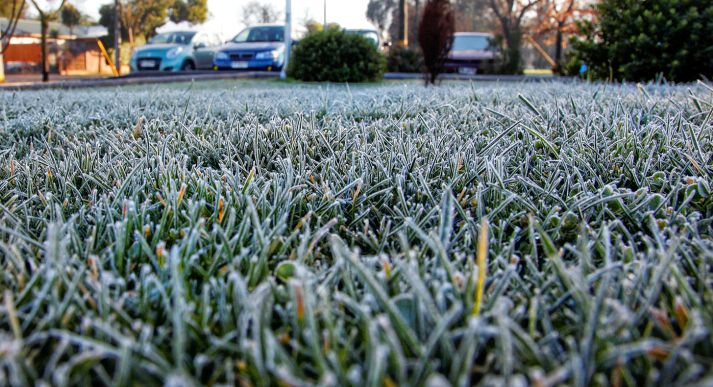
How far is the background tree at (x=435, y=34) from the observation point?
988 centimetres

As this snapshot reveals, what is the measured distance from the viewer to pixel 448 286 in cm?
88

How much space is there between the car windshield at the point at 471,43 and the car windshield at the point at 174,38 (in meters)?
8.84

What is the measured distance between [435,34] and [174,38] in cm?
1147

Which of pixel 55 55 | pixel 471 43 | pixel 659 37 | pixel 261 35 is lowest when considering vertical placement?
pixel 659 37

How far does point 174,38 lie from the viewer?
18594 millimetres

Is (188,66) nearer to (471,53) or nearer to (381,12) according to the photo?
(471,53)

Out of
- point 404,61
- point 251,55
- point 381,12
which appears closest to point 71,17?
point 381,12

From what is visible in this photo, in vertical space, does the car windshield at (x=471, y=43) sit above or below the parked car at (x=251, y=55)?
above

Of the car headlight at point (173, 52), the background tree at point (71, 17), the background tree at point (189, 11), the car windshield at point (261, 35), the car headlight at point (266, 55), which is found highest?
the background tree at point (189, 11)

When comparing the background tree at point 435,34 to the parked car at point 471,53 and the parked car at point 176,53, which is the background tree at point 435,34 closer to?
the parked car at point 471,53

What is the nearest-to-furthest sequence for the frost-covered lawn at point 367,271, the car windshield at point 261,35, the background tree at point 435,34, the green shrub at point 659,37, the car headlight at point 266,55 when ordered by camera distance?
the frost-covered lawn at point 367,271
the green shrub at point 659,37
the background tree at point 435,34
the car headlight at point 266,55
the car windshield at point 261,35

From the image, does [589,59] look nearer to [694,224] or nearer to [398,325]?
[694,224]

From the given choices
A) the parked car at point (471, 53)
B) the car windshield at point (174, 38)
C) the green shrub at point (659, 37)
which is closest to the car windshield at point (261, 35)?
the car windshield at point (174, 38)

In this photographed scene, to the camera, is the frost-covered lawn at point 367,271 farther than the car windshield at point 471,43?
No
